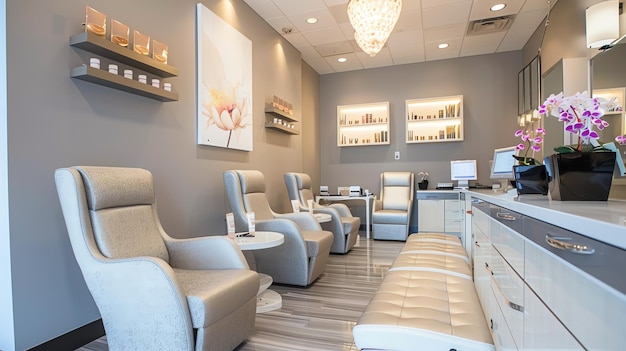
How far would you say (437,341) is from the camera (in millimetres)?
1096

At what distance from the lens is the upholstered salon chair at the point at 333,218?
4.07 m

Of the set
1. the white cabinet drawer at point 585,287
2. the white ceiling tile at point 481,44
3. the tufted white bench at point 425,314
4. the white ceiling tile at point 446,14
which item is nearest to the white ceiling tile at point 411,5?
the white ceiling tile at point 446,14

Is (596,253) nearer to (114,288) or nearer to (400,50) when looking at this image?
(114,288)

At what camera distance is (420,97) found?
5719 millimetres

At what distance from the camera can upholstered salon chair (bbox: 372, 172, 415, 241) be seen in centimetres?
493

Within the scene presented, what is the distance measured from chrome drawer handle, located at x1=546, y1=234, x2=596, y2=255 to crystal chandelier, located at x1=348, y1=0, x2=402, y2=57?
2717 millimetres

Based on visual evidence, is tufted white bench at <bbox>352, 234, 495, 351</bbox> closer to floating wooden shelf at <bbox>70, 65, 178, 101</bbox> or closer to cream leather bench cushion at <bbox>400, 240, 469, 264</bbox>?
cream leather bench cushion at <bbox>400, 240, 469, 264</bbox>

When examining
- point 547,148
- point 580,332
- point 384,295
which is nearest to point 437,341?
point 384,295

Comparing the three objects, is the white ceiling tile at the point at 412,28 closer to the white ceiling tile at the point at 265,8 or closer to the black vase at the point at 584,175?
the white ceiling tile at the point at 265,8

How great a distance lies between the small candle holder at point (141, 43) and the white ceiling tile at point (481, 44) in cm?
436

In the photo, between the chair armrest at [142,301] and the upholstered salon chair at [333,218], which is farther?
the upholstered salon chair at [333,218]

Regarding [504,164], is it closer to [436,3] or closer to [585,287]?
[436,3]

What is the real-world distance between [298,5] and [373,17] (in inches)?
49.4

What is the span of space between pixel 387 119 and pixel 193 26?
12.3 feet
